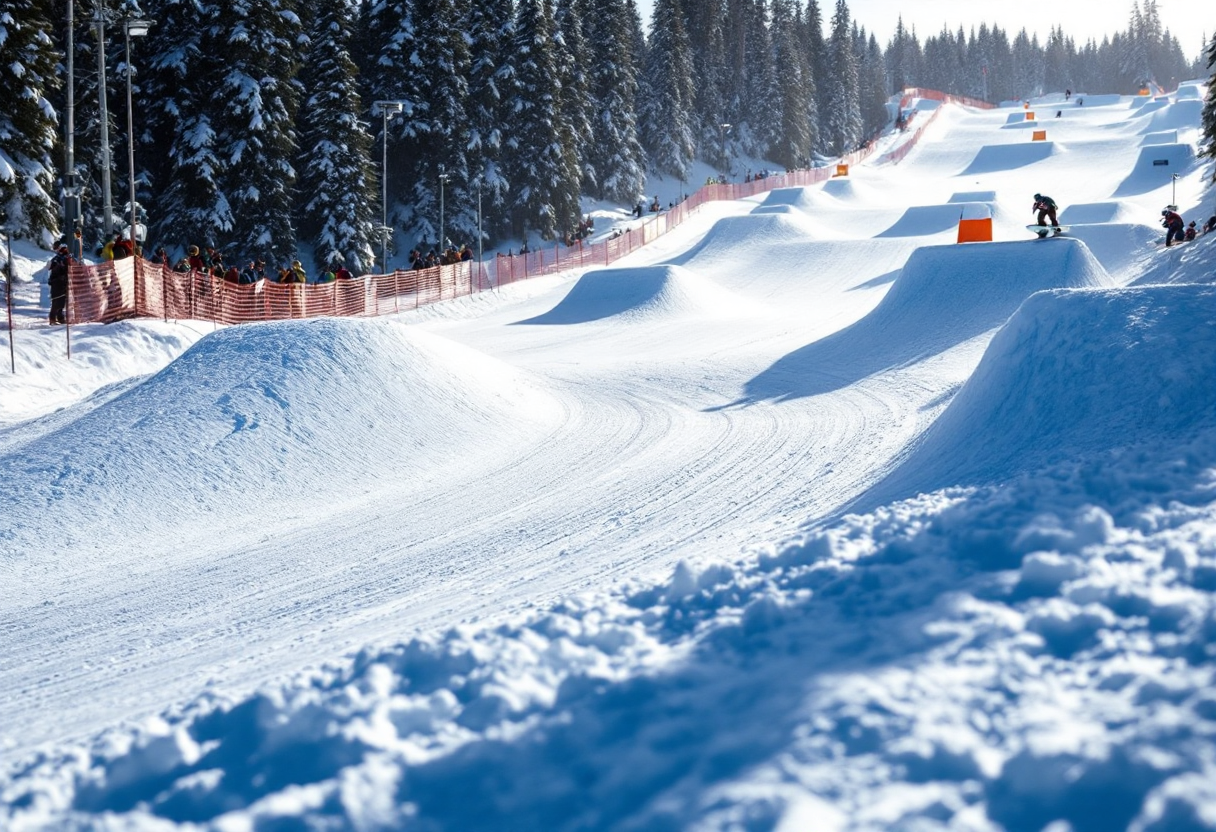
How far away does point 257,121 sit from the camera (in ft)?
119

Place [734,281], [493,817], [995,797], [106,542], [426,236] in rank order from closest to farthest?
1. [995,797]
2. [493,817]
3. [106,542]
4. [734,281]
5. [426,236]

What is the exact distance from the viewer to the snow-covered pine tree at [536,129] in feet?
169

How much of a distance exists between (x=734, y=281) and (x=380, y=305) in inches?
526

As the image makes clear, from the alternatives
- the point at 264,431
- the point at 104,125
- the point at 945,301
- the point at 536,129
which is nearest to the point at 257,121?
the point at 104,125

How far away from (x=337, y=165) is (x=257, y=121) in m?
3.66

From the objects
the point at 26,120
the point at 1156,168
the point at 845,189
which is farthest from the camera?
the point at 845,189

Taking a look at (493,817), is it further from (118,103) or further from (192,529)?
(118,103)

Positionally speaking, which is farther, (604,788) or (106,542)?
(106,542)

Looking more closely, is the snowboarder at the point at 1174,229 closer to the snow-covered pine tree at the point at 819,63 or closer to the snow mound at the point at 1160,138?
the snow mound at the point at 1160,138

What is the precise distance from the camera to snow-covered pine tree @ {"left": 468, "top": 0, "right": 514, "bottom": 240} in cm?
5053

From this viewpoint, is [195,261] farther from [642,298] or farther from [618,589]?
[618,589]

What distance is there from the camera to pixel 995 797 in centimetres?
327

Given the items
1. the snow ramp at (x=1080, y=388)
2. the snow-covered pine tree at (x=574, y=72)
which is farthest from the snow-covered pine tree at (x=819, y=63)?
the snow ramp at (x=1080, y=388)

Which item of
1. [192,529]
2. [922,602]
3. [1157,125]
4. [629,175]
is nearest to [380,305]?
[192,529]
